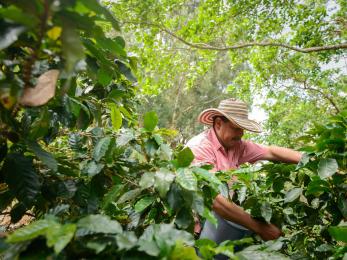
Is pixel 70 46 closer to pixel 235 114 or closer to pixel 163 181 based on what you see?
pixel 163 181

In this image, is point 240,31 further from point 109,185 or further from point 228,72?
point 228,72

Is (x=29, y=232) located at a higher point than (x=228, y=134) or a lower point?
higher

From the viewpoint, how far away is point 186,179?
40.9 inches

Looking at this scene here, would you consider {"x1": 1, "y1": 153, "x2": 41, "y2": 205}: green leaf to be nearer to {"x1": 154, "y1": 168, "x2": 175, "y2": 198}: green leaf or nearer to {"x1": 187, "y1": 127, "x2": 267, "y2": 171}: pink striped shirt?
{"x1": 154, "y1": 168, "x2": 175, "y2": 198}: green leaf

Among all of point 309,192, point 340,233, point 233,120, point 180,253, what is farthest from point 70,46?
point 233,120

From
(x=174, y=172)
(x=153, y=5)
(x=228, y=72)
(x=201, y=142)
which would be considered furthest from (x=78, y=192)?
(x=228, y=72)

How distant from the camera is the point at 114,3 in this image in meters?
5.64

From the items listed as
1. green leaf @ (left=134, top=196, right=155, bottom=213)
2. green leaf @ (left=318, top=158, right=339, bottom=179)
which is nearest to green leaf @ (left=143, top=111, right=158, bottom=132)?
→ green leaf @ (left=134, top=196, right=155, bottom=213)

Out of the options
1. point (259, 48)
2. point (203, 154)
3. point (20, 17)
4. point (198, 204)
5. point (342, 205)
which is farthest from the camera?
point (259, 48)

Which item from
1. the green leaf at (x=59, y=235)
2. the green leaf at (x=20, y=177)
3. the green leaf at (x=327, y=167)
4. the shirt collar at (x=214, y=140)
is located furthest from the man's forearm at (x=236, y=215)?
the green leaf at (x=59, y=235)

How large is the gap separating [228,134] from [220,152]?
15 cm

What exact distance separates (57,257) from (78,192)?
1.61ft

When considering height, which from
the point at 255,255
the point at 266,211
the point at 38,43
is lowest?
the point at 266,211

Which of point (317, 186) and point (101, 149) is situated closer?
point (101, 149)
